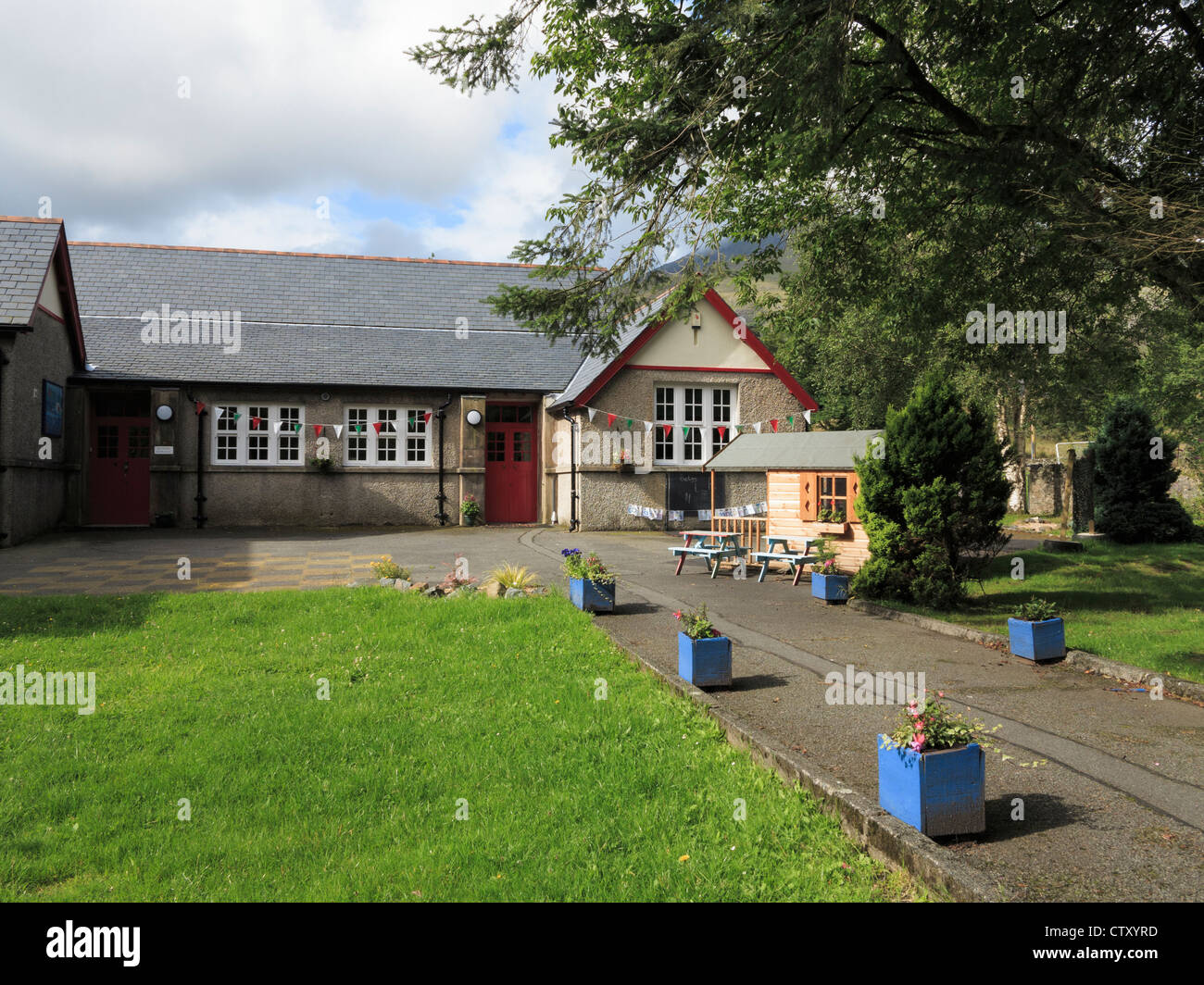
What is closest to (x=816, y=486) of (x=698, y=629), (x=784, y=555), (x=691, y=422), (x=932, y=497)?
(x=784, y=555)

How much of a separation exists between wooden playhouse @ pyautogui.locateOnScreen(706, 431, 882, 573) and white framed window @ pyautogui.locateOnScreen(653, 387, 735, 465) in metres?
6.64

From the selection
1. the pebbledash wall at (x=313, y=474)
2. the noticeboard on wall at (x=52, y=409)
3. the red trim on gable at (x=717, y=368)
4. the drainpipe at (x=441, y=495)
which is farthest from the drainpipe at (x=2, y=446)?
the red trim on gable at (x=717, y=368)

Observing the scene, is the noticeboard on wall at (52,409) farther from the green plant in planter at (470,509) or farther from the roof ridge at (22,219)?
the green plant in planter at (470,509)

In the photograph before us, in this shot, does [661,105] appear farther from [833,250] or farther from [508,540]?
[508,540]

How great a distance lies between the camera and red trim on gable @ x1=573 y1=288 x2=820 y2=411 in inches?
830

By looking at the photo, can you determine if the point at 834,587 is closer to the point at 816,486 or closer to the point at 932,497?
the point at 932,497

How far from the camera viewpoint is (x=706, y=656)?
7.09 m

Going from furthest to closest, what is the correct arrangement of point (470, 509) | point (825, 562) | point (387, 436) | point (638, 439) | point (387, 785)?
point (387, 436)
point (470, 509)
point (638, 439)
point (825, 562)
point (387, 785)

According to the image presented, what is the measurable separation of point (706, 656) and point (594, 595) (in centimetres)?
345

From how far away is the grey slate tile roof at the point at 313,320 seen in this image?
22.4 metres

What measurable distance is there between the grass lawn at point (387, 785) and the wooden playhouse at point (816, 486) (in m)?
7.05
